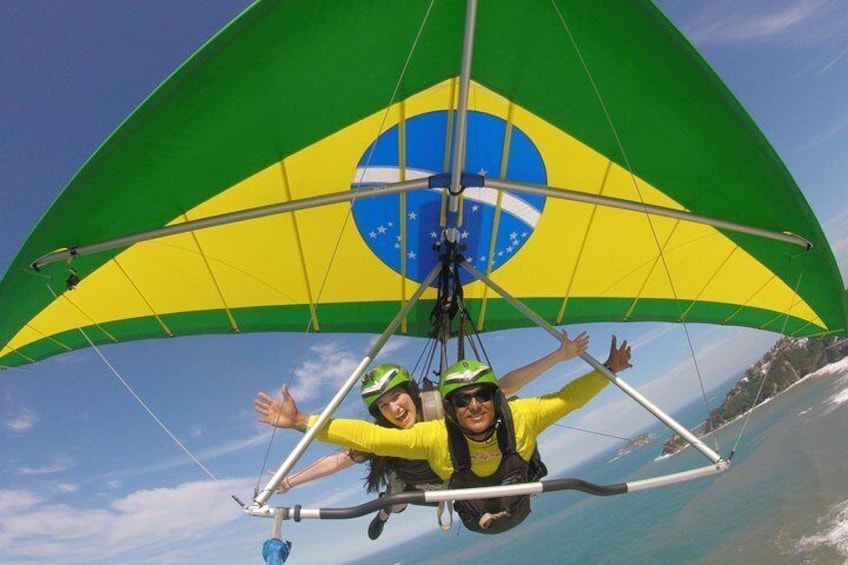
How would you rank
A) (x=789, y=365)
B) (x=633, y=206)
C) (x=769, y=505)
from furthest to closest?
(x=789, y=365) → (x=769, y=505) → (x=633, y=206)

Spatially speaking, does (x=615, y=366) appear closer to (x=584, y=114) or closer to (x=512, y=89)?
(x=584, y=114)

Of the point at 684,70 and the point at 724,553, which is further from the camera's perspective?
the point at 724,553

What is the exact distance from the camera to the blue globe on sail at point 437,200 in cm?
536

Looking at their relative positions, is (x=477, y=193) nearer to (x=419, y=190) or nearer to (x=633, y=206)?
(x=419, y=190)

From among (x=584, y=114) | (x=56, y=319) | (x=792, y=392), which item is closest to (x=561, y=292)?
(x=584, y=114)

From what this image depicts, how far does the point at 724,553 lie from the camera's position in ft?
155

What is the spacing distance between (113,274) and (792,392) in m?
115

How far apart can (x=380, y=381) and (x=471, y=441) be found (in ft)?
3.30

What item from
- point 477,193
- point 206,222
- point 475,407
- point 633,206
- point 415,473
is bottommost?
point 415,473

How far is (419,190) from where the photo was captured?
571cm

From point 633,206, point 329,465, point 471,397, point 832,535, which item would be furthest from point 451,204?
point 832,535

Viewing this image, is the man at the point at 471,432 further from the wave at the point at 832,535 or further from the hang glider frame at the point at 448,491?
the wave at the point at 832,535

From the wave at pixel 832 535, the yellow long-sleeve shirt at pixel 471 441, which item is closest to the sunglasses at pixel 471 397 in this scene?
the yellow long-sleeve shirt at pixel 471 441

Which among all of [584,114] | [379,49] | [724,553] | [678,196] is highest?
[379,49]
